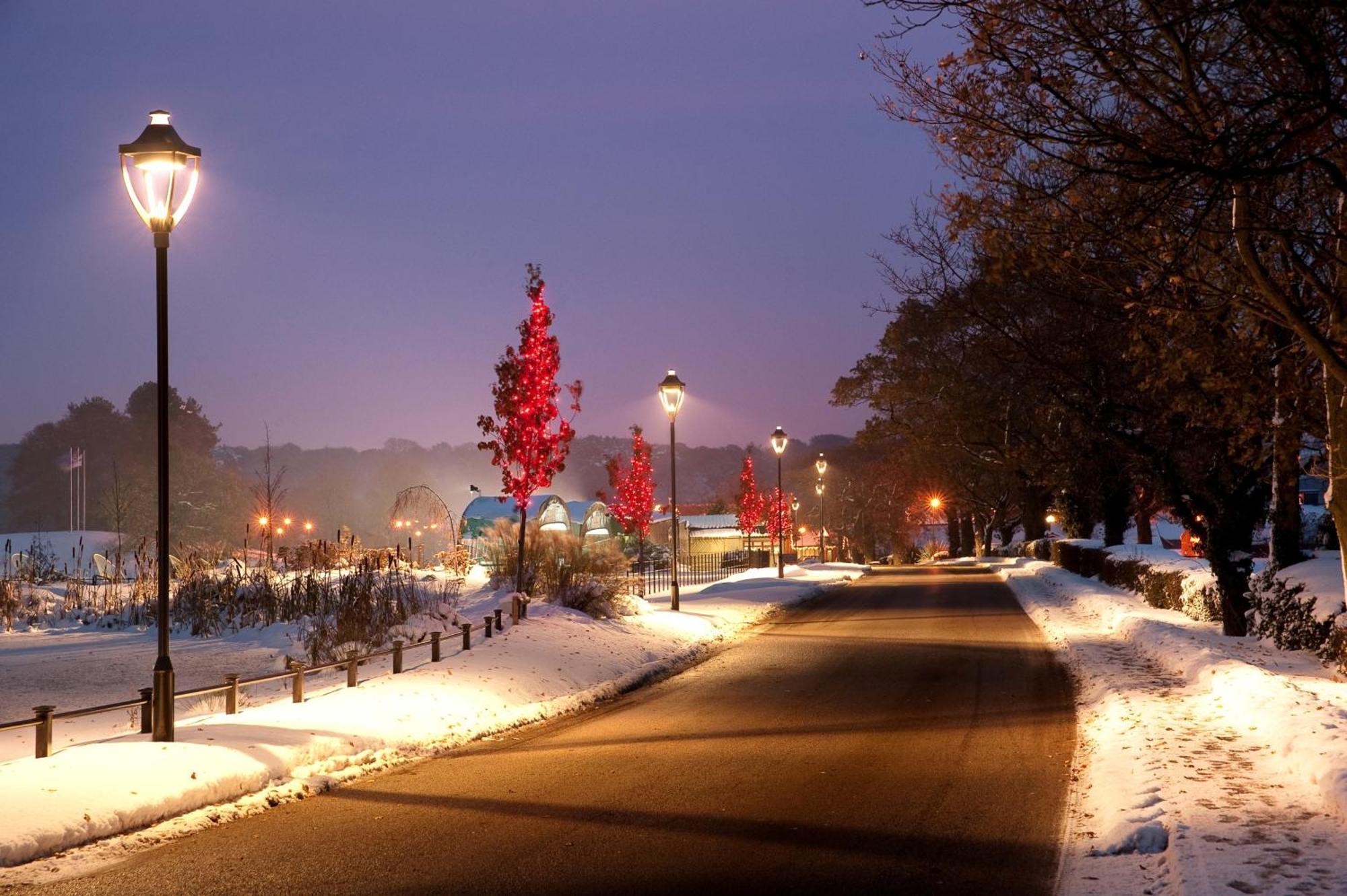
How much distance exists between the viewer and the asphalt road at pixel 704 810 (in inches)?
250

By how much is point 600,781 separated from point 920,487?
8041 cm

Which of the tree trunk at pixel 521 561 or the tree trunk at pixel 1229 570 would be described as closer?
the tree trunk at pixel 1229 570

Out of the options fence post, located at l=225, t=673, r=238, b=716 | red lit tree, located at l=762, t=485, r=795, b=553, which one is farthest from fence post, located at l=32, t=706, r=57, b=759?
red lit tree, located at l=762, t=485, r=795, b=553

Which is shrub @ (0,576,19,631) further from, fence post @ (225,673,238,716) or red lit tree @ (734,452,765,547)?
red lit tree @ (734,452,765,547)

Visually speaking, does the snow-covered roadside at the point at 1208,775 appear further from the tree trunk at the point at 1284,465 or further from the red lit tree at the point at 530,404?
the red lit tree at the point at 530,404

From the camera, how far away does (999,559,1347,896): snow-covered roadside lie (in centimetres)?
615

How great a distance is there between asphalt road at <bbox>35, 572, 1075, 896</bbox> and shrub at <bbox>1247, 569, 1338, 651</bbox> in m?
3.64

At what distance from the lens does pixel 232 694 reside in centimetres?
1096

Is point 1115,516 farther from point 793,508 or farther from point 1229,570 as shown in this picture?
point 793,508

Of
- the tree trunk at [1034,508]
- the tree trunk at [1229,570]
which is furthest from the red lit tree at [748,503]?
the tree trunk at [1229,570]

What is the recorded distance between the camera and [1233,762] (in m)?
8.85

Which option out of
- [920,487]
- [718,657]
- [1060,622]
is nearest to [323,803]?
[718,657]

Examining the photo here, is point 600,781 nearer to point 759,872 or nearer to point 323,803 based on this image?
point 323,803

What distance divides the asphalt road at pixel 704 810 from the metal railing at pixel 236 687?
1932 mm
